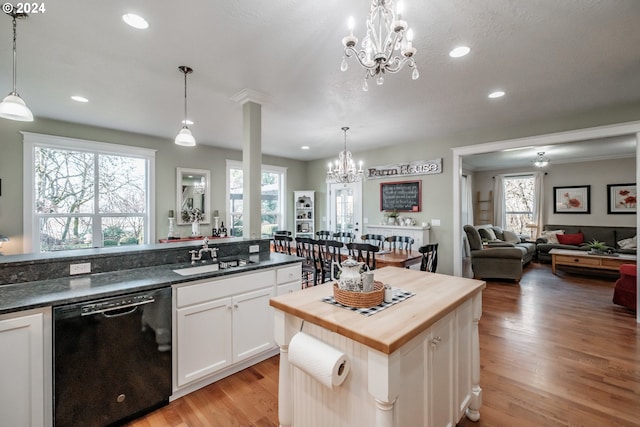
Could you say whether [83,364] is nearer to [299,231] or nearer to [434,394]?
[434,394]

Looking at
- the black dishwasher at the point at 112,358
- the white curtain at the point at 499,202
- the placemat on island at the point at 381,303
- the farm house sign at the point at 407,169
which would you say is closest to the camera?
the placemat on island at the point at 381,303

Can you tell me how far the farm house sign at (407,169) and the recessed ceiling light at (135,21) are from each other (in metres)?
4.66

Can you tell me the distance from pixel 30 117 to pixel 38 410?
196 cm

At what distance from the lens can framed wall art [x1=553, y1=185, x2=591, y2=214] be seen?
7.15 m

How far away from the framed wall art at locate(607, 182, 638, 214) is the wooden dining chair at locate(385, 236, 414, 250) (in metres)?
6.07

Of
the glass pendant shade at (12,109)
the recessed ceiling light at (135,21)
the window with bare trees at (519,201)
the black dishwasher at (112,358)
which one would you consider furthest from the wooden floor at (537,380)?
the window with bare trees at (519,201)

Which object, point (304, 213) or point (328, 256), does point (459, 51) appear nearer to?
point (328, 256)

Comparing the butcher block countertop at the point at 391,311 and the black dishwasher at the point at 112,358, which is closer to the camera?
the butcher block countertop at the point at 391,311

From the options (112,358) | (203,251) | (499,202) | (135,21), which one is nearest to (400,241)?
(203,251)

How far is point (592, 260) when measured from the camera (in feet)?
17.3

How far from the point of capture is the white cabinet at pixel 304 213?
7094 mm

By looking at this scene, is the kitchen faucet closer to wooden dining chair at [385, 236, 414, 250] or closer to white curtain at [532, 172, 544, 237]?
wooden dining chair at [385, 236, 414, 250]

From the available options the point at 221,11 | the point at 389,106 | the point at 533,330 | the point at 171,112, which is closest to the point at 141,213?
the point at 171,112

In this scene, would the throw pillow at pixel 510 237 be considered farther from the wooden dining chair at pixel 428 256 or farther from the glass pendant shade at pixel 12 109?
the glass pendant shade at pixel 12 109
